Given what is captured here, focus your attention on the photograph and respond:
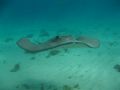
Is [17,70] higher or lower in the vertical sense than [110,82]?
higher

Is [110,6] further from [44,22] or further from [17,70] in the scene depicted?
[17,70]

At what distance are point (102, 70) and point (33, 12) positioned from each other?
6992mm

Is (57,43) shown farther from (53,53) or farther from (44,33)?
(44,33)

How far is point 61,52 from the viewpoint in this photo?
780cm

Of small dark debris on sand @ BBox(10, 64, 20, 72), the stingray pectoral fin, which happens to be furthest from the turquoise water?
the stingray pectoral fin

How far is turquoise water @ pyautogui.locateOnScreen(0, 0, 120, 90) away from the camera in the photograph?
248 inches

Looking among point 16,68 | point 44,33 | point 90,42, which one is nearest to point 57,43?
point 90,42

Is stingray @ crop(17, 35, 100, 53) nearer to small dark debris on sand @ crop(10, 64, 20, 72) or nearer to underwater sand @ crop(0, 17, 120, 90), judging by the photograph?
underwater sand @ crop(0, 17, 120, 90)

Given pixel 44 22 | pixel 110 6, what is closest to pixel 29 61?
pixel 44 22

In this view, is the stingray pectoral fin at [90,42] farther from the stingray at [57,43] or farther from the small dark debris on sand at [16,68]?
the small dark debris on sand at [16,68]

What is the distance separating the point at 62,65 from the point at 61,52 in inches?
29.9

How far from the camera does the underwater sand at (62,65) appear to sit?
6.18 m

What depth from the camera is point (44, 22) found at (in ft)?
36.5

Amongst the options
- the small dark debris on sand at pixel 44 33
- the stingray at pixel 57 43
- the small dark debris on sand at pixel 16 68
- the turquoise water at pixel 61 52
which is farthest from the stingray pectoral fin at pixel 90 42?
the small dark debris on sand at pixel 16 68
